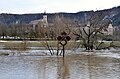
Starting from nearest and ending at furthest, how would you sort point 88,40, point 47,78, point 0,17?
1. point 47,78
2. point 88,40
3. point 0,17

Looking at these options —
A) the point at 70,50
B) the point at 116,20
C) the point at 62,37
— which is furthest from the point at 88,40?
the point at 116,20

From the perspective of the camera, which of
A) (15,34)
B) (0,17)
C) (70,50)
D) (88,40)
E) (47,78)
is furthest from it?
(0,17)

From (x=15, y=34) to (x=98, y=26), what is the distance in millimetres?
44892

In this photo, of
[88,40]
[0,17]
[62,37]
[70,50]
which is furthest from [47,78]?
[0,17]

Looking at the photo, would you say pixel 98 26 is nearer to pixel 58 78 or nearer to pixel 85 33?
pixel 85 33

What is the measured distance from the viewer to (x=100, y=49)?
45062 millimetres

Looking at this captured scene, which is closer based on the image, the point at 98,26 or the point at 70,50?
the point at 70,50

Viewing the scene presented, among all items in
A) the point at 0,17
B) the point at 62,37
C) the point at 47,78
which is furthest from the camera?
the point at 0,17

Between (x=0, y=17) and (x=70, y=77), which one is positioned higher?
(x=0, y=17)

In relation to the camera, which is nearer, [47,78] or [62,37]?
[47,78]

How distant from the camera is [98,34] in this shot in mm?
47438

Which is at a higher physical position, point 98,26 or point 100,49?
point 98,26

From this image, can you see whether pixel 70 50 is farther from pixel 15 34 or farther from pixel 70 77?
pixel 15 34

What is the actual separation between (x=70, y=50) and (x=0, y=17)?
123 metres
